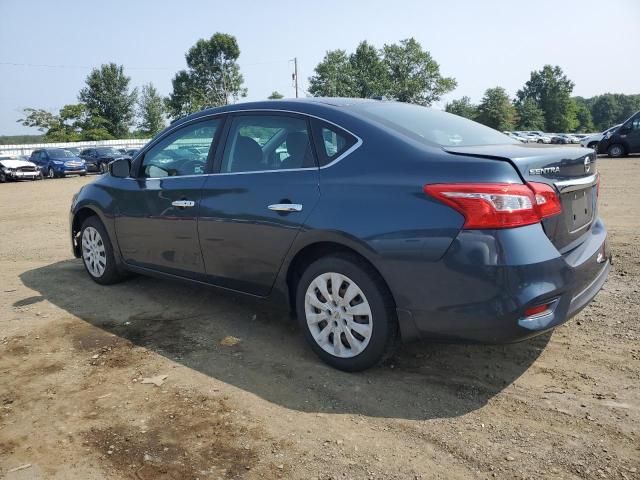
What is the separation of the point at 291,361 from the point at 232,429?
0.87 m

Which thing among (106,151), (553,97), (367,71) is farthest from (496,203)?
(553,97)

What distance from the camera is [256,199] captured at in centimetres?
366

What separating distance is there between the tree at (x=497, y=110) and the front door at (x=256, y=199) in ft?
272

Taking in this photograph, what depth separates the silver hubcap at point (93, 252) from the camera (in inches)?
210

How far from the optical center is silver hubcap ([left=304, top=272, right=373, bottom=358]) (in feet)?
10.5

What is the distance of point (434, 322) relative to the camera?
2.92m

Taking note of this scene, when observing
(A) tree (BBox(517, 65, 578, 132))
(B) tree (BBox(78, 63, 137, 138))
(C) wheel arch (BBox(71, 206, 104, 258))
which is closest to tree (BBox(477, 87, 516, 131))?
(A) tree (BBox(517, 65, 578, 132))

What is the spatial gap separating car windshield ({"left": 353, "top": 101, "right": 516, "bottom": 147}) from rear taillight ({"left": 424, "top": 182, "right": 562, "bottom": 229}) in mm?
510

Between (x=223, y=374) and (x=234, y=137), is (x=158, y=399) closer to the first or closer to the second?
(x=223, y=374)

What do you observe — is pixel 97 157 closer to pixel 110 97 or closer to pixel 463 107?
pixel 110 97

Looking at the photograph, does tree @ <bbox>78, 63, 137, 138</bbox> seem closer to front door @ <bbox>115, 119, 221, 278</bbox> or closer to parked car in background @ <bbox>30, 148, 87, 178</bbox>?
parked car in background @ <bbox>30, 148, 87, 178</bbox>

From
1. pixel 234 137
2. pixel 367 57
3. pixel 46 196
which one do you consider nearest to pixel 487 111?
pixel 367 57

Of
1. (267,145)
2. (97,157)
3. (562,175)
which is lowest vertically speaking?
(562,175)

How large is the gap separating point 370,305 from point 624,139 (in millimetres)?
23507
